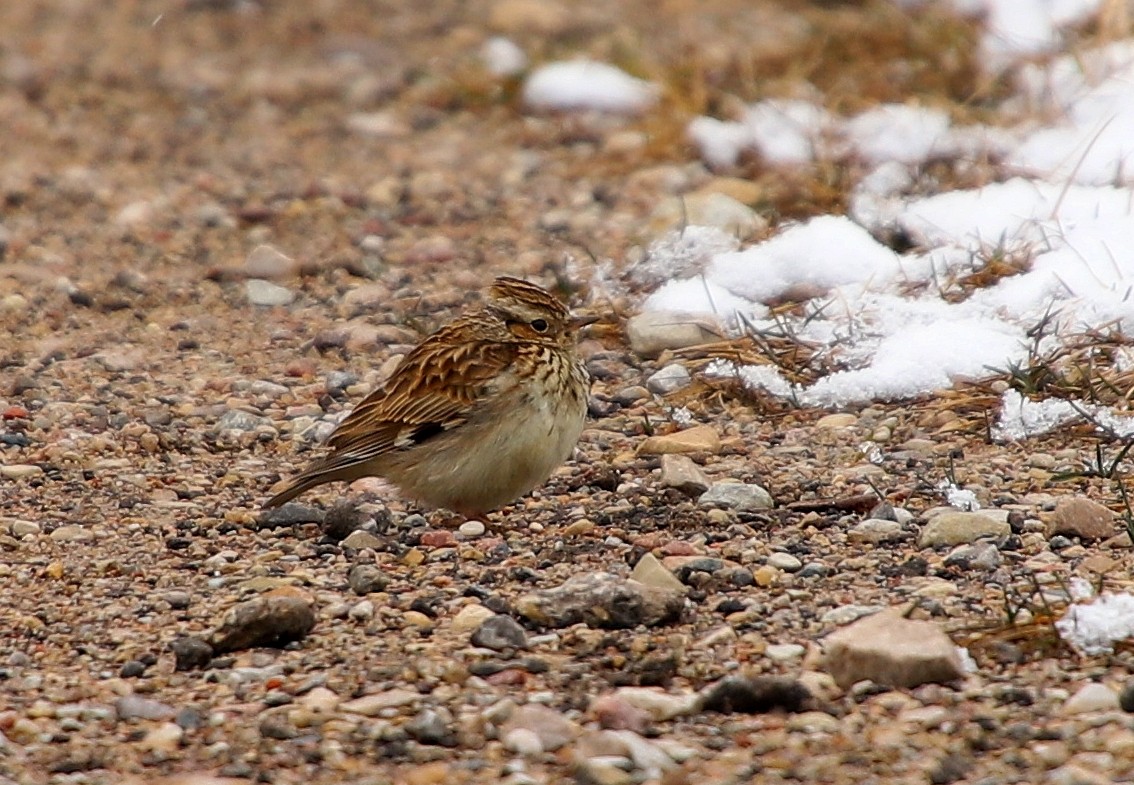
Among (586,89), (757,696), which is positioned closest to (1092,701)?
(757,696)

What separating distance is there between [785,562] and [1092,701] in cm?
138

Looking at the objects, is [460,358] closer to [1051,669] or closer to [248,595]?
[248,595]

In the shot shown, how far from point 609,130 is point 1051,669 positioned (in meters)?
7.58

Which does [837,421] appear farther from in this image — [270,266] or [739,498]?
[270,266]

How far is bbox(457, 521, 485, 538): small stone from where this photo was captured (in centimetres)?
667

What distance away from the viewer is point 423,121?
1277 cm

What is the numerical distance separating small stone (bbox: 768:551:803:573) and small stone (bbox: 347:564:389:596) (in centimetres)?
120

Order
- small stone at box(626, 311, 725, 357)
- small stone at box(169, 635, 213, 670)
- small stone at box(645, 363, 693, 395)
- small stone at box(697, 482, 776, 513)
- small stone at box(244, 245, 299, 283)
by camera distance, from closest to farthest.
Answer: small stone at box(169, 635, 213, 670) → small stone at box(697, 482, 776, 513) → small stone at box(645, 363, 693, 395) → small stone at box(626, 311, 725, 357) → small stone at box(244, 245, 299, 283)

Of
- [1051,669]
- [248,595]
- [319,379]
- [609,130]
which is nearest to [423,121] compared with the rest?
[609,130]

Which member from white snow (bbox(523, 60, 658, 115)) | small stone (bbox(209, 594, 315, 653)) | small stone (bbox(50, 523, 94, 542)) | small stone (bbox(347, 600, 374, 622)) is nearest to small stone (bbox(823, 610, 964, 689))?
small stone (bbox(347, 600, 374, 622))

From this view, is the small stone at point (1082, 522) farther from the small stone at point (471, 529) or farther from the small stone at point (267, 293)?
the small stone at point (267, 293)

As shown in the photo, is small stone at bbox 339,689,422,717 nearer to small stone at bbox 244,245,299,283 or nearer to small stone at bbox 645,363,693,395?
small stone at bbox 645,363,693,395

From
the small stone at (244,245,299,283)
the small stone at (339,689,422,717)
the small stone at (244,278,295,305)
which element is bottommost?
the small stone at (339,689,422,717)

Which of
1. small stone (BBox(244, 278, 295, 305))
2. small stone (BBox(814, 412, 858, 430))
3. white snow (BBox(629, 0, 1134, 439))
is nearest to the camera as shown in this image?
small stone (BBox(814, 412, 858, 430))
